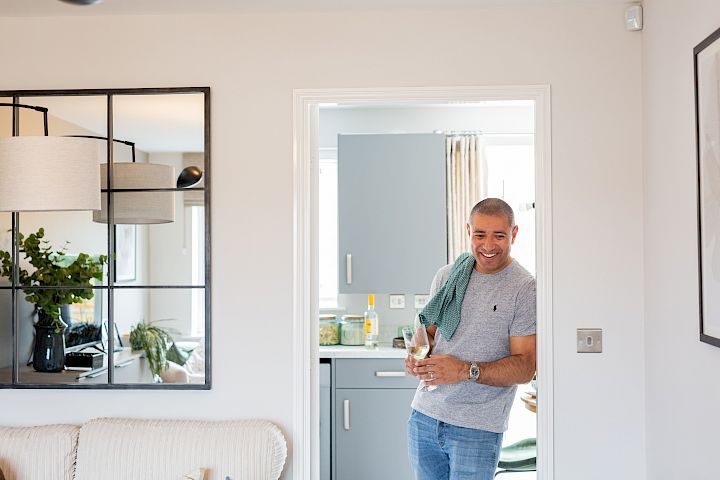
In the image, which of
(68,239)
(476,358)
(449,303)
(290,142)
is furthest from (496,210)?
(68,239)

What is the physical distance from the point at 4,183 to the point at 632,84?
7.52ft

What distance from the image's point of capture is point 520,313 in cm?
274

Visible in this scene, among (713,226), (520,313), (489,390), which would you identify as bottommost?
(489,390)

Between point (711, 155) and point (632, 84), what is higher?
point (632, 84)

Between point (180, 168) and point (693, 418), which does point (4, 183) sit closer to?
point (180, 168)

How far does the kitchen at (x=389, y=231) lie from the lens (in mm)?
4020

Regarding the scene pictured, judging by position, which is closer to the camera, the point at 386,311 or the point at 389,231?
the point at 389,231

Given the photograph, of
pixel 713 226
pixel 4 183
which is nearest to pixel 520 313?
pixel 713 226

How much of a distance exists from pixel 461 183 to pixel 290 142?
1.87 m

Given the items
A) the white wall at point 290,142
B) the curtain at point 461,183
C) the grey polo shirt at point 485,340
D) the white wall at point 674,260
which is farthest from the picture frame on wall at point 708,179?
the curtain at point 461,183

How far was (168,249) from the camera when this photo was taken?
9.33 ft

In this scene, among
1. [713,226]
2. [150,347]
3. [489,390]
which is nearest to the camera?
[713,226]

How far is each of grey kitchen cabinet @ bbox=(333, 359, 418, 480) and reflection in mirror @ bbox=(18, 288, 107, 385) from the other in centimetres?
150

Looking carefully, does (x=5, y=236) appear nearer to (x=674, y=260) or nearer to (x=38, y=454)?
(x=38, y=454)
